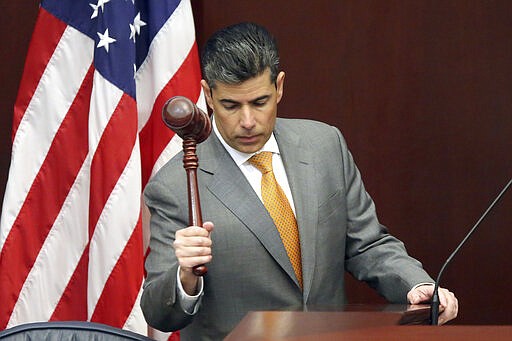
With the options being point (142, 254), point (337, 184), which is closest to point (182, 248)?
point (337, 184)

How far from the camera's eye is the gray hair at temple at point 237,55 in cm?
260

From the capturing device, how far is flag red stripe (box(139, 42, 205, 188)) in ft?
11.1

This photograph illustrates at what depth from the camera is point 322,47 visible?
373 cm

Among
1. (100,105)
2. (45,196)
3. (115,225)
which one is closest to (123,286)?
(115,225)

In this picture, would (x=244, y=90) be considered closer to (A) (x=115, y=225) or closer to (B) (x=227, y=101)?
(B) (x=227, y=101)

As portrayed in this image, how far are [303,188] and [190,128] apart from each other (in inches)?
24.9

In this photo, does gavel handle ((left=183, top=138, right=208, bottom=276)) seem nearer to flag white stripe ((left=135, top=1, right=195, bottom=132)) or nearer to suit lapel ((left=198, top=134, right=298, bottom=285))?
suit lapel ((left=198, top=134, right=298, bottom=285))

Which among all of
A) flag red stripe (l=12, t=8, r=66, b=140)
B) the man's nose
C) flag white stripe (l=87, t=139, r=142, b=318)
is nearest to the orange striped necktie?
the man's nose

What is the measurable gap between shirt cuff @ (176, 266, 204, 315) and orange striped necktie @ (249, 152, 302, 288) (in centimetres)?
32

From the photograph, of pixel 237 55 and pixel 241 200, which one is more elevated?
pixel 237 55

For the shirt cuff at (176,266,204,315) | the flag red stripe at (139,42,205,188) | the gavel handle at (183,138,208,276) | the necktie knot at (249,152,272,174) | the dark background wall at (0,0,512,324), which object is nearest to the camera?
the gavel handle at (183,138,208,276)

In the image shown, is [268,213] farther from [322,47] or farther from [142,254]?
[322,47]

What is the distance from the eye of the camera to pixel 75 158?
3395 millimetres

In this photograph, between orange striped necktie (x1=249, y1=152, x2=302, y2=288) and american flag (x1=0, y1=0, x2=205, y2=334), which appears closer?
orange striped necktie (x1=249, y1=152, x2=302, y2=288)
